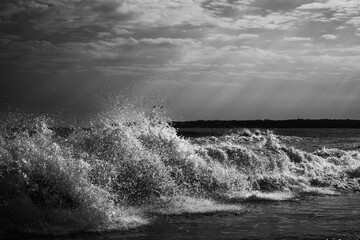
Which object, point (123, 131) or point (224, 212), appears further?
point (123, 131)

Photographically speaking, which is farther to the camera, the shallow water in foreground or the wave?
the wave

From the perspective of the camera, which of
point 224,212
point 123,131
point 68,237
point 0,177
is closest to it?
point 68,237

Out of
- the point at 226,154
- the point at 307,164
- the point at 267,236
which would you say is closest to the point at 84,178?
the point at 267,236

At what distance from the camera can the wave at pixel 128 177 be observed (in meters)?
8.33

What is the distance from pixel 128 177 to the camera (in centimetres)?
1148

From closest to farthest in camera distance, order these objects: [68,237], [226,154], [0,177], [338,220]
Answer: [68,237] < [0,177] < [338,220] < [226,154]

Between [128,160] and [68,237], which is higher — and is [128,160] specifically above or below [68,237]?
above

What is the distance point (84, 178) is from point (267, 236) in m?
4.09

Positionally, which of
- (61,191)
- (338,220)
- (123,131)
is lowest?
(338,220)

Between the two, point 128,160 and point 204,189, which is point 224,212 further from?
point 128,160

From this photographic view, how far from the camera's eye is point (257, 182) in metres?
14.1

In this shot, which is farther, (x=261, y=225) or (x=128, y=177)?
(x=128, y=177)

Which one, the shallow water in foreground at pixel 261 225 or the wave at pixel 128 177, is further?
the wave at pixel 128 177

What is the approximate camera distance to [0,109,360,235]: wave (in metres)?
8.33
